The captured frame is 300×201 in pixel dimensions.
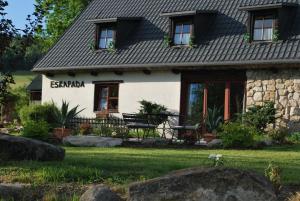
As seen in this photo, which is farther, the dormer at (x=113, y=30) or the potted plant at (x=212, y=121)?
the dormer at (x=113, y=30)

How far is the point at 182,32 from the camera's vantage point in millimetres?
23125

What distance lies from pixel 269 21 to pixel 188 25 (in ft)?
10.9

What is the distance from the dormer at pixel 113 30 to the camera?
81.7ft

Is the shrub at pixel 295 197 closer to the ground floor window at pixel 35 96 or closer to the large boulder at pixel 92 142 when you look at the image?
the large boulder at pixel 92 142

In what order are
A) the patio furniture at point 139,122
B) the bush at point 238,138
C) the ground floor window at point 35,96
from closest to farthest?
the bush at point 238,138 → the patio furniture at point 139,122 → the ground floor window at point 35,96

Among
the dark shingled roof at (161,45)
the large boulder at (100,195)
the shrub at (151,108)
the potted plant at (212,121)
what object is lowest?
the large boulder at (100,195)

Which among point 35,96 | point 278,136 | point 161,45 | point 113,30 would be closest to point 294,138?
point 278,136

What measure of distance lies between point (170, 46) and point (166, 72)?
3.29 feet

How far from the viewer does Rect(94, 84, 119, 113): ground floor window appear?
983 inches

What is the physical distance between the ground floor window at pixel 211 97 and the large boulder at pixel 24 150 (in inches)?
427

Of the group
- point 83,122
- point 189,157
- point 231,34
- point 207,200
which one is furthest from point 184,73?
point 207,200

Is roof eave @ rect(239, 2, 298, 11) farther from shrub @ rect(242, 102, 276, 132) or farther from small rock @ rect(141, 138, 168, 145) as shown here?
small rock @ rect(141, 138, 168, 145)

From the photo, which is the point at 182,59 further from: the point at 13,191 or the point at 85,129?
the point at 13,191

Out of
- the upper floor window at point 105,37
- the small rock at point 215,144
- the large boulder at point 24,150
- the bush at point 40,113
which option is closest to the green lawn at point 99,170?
the large boulder at point 24,150
